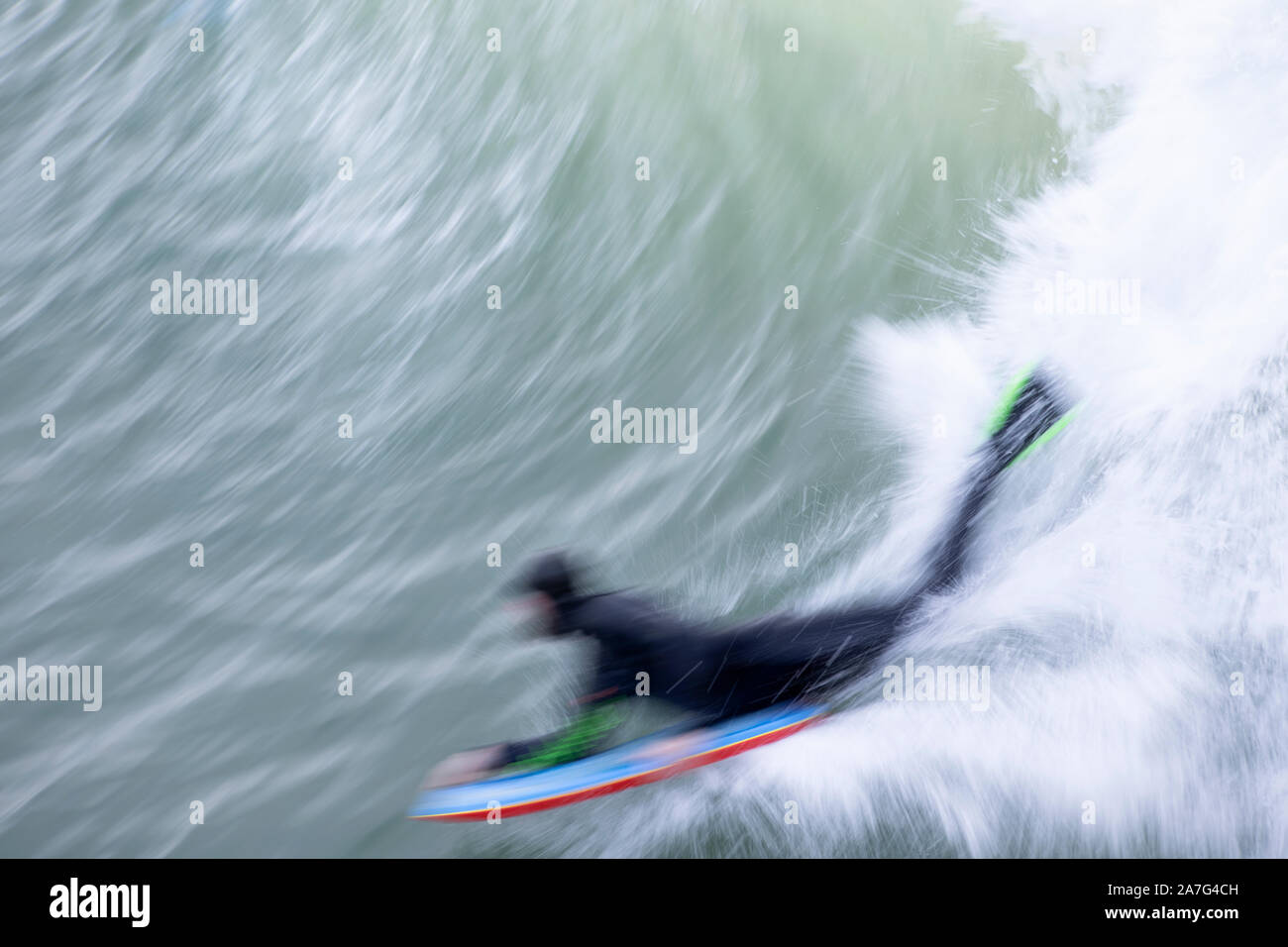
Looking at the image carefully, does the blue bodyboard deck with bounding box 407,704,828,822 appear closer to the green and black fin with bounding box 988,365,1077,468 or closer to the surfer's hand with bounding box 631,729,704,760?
the surfer's hand with bounding box 631,729,704,760

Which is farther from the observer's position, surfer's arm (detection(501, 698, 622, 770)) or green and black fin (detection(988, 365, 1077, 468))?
green and black fin (detection(988, 365, 1077, 468))

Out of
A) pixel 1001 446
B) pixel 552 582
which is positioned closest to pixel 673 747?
pixel 552 582

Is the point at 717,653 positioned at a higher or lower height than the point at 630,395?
lower

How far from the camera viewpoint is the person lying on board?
63.1 inches

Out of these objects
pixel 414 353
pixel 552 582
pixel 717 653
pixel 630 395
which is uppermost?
pixel 414 353

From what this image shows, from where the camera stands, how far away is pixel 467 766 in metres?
1.60

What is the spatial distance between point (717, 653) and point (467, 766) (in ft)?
1.52

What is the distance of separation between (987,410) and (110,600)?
1.57 m

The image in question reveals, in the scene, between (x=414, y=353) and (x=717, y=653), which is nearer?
(x=717, y=653)

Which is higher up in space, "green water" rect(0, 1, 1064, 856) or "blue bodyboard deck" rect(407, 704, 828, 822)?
"green water" rect(0, 1, 1064, 856)

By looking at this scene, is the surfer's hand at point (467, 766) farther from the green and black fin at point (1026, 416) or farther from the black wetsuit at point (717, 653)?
the green and black fin at point (1026, 416)

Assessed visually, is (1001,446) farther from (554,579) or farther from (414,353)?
(414,353)

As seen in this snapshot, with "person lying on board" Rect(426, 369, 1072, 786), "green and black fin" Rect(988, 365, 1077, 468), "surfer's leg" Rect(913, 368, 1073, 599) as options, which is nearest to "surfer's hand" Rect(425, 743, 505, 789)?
"person lying on board" Rect(426, 369, 1072, 786)
